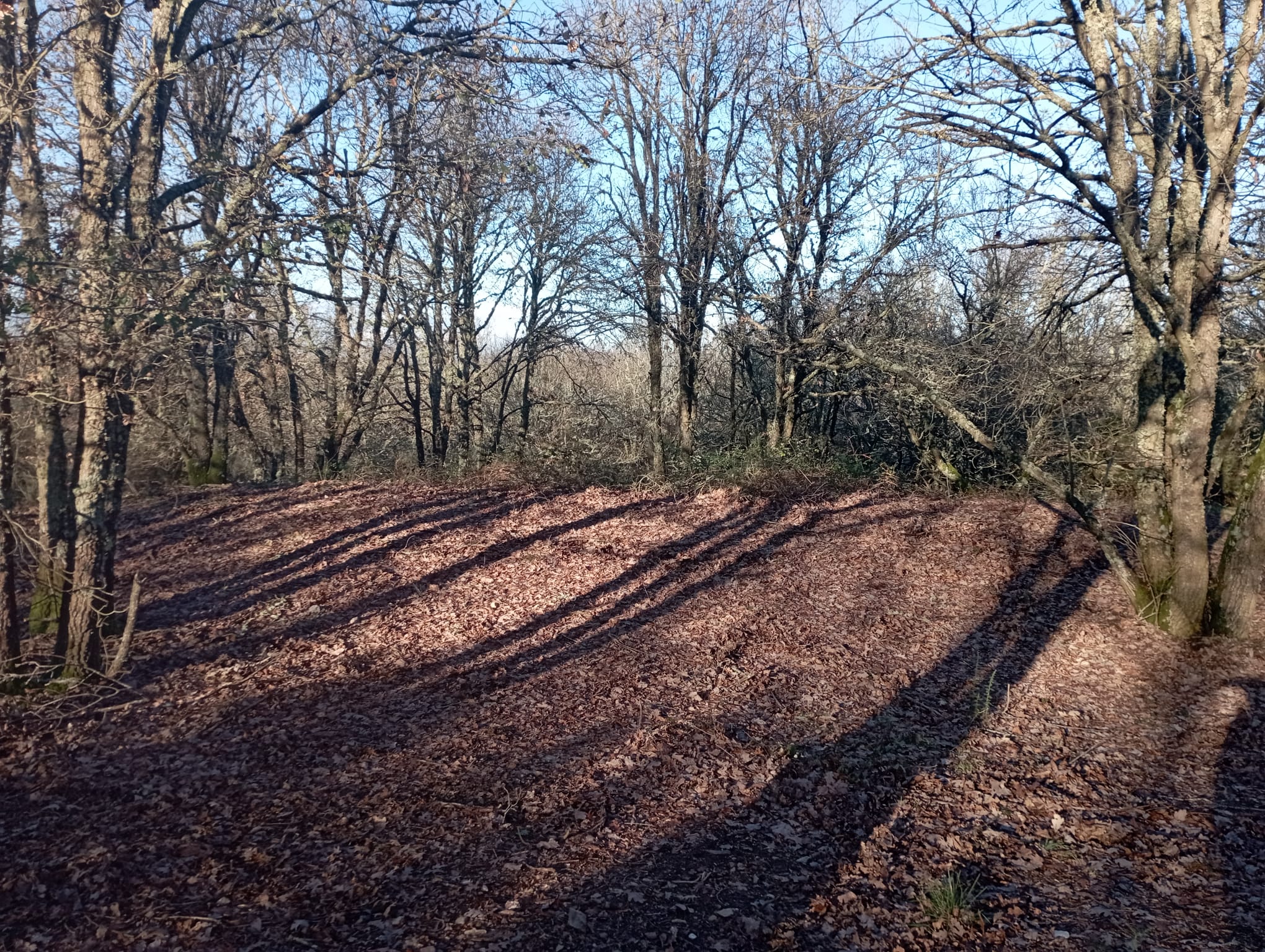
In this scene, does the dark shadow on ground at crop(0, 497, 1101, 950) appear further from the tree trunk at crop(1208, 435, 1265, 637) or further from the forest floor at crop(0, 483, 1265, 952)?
the tree trunk at crop(1208, 435, 1265, 637)

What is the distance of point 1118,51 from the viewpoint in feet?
22.9

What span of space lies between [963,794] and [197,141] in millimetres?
13857

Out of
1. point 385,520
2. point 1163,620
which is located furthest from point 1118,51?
point 385,520

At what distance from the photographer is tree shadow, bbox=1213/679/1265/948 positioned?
12.4 feet

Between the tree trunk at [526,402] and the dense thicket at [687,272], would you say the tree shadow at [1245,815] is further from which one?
the tree trunk at [526,402]

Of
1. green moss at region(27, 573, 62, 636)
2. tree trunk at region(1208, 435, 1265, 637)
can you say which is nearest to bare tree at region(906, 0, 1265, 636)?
tree trunk at region(1208, 435, 1265, 637)

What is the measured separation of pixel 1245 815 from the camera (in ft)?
15.3

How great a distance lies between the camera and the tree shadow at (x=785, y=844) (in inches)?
147

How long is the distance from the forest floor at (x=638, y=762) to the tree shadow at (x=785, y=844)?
2 centimetres

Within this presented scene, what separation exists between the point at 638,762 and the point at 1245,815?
11.0ft

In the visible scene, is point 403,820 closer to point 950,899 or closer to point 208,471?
point 950,899

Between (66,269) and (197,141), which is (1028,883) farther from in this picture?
(197,141)

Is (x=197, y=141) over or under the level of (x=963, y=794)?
over

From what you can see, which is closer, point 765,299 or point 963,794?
point 963,794
